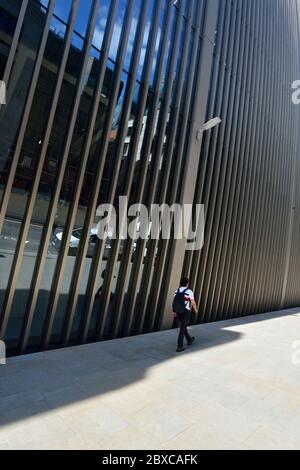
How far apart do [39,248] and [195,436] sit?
14.1 ft

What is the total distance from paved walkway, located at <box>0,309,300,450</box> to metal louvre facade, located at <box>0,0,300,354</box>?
1.13 metres

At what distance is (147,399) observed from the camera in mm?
4652

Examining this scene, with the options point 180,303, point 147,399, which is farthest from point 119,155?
point 147,399

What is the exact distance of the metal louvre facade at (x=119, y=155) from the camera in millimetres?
5969

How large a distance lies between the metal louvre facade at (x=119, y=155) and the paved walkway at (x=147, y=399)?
3.69 feet

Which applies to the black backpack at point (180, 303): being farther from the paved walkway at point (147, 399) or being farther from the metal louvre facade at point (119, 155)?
the metal louvre facade at point (119, 155)

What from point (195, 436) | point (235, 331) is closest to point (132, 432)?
point (195, 436)

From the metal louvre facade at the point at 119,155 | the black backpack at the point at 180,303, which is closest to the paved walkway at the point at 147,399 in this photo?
the black backpack at the point at 180,303

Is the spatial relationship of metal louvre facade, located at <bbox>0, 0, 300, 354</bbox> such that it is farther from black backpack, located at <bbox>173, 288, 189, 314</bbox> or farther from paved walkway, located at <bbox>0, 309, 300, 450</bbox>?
black backpack, located at <bbox>173, 288, 189, 314</bbox>

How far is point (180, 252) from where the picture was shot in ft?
31.4

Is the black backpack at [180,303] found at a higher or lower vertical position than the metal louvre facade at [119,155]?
lower

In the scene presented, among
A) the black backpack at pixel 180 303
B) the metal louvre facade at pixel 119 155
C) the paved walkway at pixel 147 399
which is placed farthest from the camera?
the black backpack at pixel 180 303
